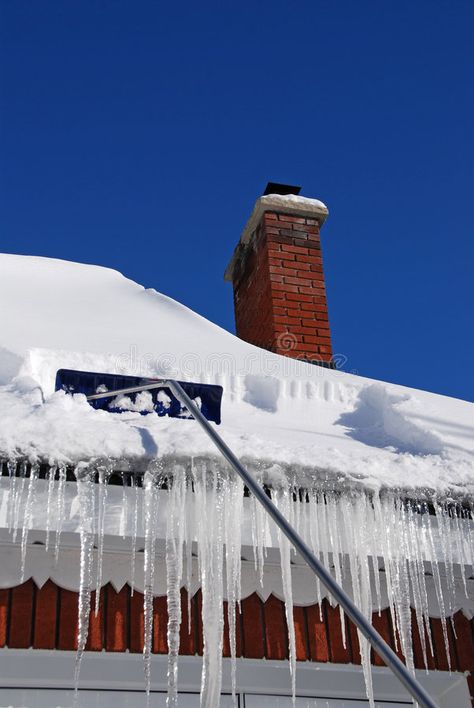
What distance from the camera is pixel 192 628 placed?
3170mm

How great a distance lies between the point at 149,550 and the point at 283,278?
10.9ft

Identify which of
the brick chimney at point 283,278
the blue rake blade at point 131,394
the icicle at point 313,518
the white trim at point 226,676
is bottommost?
the white trim at point 226,676

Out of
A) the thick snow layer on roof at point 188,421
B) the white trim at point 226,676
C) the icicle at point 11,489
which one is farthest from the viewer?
the white trim at point 226,676

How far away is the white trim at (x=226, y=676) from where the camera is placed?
9.68 ft

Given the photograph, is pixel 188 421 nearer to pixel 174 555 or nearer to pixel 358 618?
pixel 174 555

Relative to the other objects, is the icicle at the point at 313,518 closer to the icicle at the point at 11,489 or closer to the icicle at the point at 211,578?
the icicle at the point at 211,578

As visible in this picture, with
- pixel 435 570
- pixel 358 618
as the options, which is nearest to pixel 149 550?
pixel 435 570

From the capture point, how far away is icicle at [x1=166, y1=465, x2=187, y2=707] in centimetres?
257

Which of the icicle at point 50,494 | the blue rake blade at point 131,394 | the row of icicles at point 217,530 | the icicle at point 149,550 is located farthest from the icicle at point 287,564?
the icicle at point 50,494

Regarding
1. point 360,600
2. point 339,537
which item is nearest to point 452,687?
point 360,600

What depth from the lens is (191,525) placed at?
270 centimetres

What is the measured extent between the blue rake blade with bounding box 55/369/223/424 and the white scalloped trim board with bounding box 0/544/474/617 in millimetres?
590

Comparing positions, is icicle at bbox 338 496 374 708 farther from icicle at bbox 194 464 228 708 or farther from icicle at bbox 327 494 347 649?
icicle at bbox 194 464 228 708

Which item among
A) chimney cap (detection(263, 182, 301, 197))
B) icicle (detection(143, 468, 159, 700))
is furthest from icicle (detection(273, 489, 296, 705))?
chimney cap (detection(263, 182, 301, 197))
